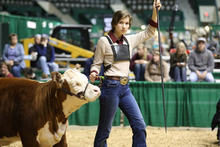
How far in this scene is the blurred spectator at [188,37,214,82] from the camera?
401 inches

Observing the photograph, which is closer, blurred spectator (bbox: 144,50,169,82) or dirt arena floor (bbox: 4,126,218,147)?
dirt arena floor (bbox: 4,126,218,147)

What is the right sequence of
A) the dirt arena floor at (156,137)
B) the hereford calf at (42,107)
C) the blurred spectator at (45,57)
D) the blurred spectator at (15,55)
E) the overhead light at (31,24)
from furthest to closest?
1. the overhead light at (31,24)
2. the blurred spectator at (45,57)
3. the blurred spectator at (15,55)
4. the dirt arena floor at (156,137)
5. the hereford calf at (42,107)

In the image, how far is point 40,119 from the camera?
4184 mm

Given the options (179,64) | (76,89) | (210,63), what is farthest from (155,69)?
(76,89)

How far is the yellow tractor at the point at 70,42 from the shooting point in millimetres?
16719

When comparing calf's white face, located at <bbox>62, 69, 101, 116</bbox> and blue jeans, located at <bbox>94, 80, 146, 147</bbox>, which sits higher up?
calf's white face, located at <bbox>62, 69, 101, 116</bbox>

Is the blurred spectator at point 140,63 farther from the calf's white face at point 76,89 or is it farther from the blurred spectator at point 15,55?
the calf's white face at point 76,89

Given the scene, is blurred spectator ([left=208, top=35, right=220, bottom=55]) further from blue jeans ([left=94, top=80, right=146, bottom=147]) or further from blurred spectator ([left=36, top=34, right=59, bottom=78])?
blue jeans ([left=94, top=80, right=146, bottom=147])

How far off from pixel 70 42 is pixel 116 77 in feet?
43.7

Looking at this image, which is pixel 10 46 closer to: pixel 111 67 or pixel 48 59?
pixel 48 59

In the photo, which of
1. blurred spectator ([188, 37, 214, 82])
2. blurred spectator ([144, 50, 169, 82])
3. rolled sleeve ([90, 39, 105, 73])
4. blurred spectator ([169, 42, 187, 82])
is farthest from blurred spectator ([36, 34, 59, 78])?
rolled sleeve ([90, 39, 105, 73])

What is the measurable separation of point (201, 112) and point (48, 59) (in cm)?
569

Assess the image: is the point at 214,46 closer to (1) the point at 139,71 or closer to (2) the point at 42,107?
(1) the point at 139,71

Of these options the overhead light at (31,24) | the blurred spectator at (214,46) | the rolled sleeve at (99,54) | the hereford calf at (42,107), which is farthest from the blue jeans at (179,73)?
the overhead light at (31,24)
